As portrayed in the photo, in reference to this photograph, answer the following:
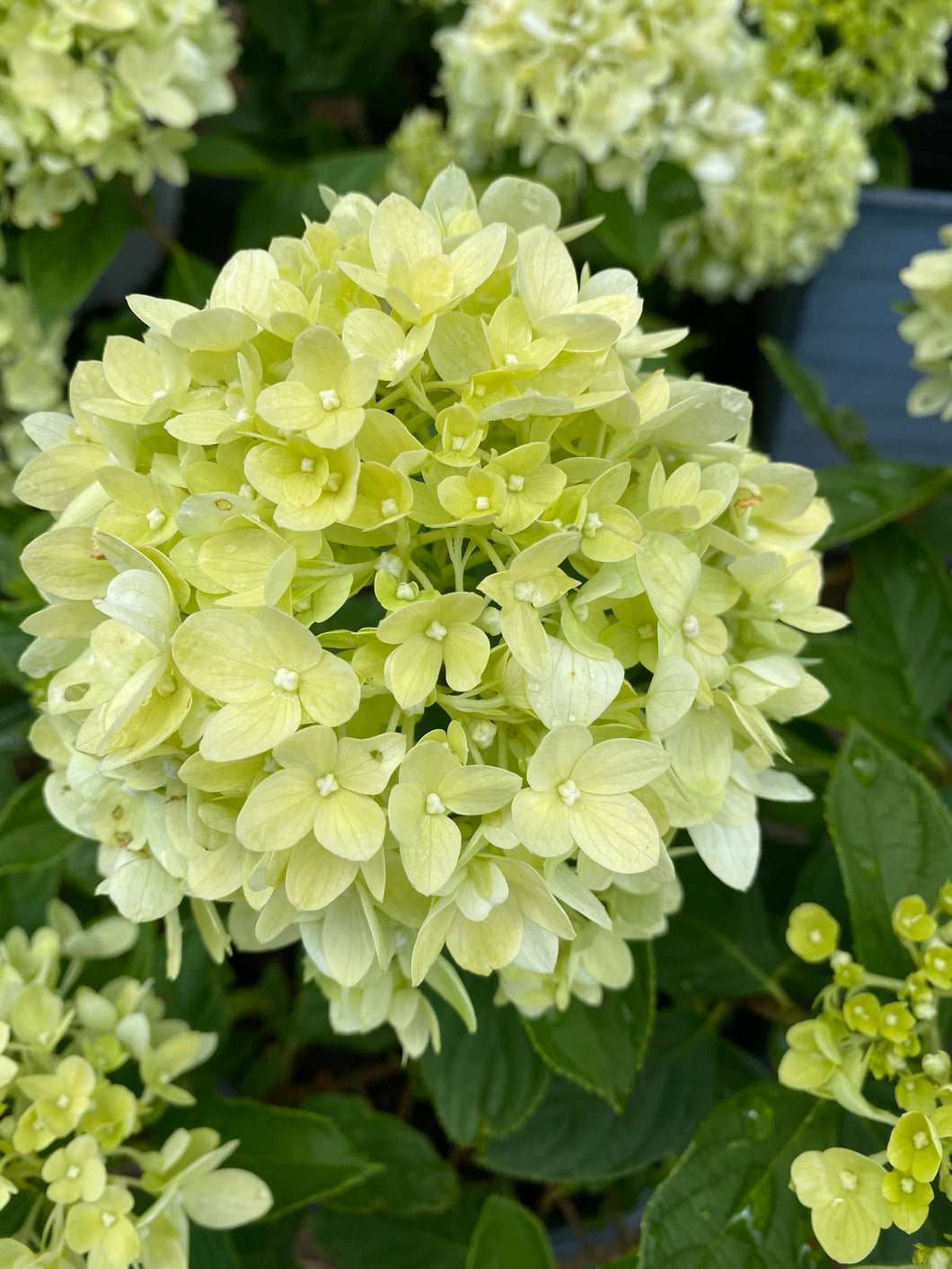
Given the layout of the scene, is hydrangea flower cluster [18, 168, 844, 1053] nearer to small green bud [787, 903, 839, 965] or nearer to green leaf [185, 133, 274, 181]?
small green bud [787, 903, 839, 965]

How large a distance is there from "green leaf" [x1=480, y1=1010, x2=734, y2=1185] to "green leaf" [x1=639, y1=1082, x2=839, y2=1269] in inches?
6.3

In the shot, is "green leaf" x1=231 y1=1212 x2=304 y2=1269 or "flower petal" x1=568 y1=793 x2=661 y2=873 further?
"green leaf" x1=231 y1=1212 x2=304 y2=1269

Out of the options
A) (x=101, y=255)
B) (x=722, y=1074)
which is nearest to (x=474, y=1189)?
(x=722, y=1074)

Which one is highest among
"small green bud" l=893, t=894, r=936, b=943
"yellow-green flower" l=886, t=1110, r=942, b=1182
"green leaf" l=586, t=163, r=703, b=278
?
"green leaf" l=586, t=163, r=703, b=278

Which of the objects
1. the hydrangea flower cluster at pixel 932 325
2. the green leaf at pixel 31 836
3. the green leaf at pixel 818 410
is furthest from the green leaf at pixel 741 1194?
the green leaf at pixel 818 410

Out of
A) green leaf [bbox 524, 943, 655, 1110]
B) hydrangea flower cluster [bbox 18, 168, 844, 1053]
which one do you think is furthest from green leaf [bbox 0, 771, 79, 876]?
green leaf [bbox 524, 943, 655, 1110]

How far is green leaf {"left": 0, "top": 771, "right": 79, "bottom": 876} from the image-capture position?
0.59 metres

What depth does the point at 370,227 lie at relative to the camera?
0.40m

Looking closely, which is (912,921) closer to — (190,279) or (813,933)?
(813,933)

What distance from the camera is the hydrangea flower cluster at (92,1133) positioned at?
46cm

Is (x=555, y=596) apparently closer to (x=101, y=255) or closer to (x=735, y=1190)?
(x=735, y=1190)

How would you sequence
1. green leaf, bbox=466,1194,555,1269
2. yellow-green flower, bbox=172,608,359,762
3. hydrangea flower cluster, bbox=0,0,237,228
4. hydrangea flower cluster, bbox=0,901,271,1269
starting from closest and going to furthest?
yellow-green flower, bbox=172,608,359,762
hydrangea flower cluster, bbox=0,901,271,1269
green leaf, bbox=466,1194,555,1269
hydrangea flower cluster, bbox=0,0,237,228

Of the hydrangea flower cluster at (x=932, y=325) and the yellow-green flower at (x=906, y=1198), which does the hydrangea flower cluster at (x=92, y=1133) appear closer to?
the yellow-green flower at (x=906, y=1198)

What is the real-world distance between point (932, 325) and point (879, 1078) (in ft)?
1.80
